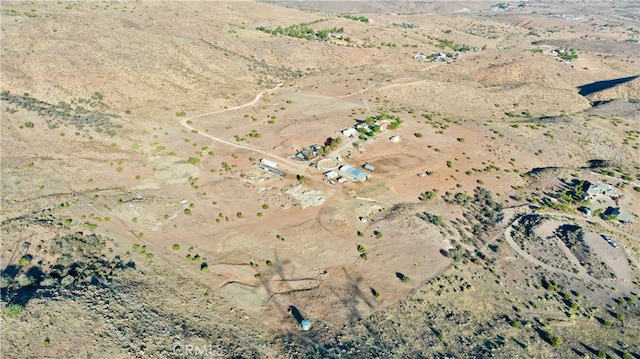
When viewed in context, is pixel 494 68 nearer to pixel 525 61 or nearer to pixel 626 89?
pixel 525 61

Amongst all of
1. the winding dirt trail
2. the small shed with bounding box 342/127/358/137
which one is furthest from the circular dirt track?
the small shed with bounding box 342/127/358/137

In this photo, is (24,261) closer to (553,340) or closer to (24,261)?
(24,261)

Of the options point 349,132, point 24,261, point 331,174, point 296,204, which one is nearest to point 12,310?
point 24,261

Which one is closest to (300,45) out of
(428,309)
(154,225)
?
(154,225)

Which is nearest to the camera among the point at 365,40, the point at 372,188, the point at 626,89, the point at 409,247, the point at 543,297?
the point at 543,297

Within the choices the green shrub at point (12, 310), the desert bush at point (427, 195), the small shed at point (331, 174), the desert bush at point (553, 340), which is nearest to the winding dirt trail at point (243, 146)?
the small shed at point (331, 174)

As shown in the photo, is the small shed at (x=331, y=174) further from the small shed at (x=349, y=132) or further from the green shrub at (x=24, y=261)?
Result: the green shrub at (x=24, y=261)
